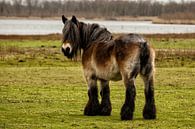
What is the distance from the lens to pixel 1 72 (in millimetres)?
25312

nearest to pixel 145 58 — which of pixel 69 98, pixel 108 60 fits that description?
pixel 108 60

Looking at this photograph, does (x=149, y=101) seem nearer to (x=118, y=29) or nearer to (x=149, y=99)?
(x=149, y=99)

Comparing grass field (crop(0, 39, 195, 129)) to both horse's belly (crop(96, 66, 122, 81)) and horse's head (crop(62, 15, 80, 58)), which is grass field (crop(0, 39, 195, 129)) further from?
horse's head (crop(62, 15, 80, 58))

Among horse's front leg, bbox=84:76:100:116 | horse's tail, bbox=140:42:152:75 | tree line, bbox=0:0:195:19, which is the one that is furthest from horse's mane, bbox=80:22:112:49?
tree line, bbox=0:0:195:19

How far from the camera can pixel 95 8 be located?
17750cm

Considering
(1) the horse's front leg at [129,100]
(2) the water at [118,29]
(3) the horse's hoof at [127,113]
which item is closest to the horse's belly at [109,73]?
(1) the horse's front leg at [129,100]

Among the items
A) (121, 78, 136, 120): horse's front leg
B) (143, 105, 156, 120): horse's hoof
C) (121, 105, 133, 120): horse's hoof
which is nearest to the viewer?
(121, 78, 136, 120): horse's front leg

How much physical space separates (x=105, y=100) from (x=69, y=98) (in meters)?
3.27

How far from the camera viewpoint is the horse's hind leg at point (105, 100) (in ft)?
44.4

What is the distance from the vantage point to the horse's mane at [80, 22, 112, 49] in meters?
13.7

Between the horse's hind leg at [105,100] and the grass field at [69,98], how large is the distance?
253 millimetres

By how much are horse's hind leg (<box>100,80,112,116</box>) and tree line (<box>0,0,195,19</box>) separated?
468ft

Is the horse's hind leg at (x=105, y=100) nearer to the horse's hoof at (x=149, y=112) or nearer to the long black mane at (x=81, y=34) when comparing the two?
the long black mane at (x=81, y=34)

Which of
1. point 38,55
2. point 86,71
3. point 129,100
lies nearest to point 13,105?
point 86,71
